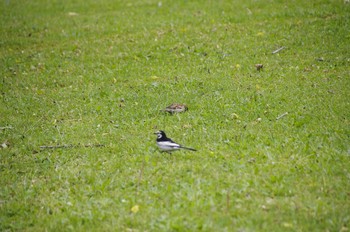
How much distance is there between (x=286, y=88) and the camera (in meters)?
9.42

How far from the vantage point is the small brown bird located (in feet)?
28.9

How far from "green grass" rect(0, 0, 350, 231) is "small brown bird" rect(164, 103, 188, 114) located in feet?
0.50

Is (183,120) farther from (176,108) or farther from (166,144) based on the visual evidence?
(166,144)

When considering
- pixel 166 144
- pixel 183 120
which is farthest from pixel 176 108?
pixel 166 144

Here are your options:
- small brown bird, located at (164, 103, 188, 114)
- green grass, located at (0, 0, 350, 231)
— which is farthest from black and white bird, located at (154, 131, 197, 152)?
small brown bird, located at (164, 103, 188, 114)

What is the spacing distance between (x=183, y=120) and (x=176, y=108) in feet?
1.53

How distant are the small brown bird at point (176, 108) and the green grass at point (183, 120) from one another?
0.15m

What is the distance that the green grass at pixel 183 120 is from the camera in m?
5.88

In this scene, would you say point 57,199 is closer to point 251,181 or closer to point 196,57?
point 251,181

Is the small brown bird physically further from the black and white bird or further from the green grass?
the black and white bird

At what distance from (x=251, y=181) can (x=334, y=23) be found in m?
8.08

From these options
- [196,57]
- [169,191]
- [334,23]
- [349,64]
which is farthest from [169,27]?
[169,191]

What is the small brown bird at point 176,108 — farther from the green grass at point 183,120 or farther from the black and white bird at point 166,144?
the black and white bird at point 166,144

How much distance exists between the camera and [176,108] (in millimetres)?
8828
